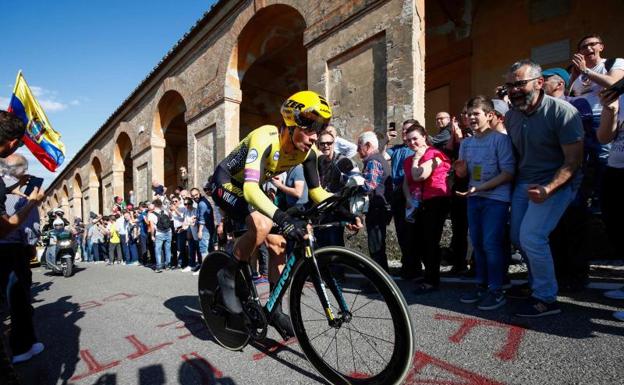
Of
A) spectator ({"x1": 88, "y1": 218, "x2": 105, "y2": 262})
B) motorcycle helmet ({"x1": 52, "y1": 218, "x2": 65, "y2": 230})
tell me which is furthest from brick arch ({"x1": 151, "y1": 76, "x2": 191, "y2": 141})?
motorcycle helmet ({"x1": 52, "y1": 218, "x2": 65, "y2": 230})

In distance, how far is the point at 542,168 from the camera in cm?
289

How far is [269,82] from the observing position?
1620 cm

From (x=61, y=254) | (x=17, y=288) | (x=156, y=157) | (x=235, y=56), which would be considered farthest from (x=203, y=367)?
(x=156, y=157)

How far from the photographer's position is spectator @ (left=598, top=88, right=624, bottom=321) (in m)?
2.61

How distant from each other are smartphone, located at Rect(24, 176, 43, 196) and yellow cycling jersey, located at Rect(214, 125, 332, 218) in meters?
1.64

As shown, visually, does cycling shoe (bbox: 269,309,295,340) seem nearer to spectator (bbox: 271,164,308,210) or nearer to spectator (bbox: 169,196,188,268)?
spectator (bbox: 271,164,308,210)

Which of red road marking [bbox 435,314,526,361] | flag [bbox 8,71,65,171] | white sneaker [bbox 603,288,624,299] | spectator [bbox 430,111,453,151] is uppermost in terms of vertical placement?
flag [bbox 8,71,65,171]

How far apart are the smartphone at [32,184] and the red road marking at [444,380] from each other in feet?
11.2

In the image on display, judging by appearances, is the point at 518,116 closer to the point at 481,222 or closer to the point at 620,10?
the point at 481,222

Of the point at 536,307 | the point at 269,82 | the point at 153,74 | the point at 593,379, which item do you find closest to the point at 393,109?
the point at 536,307

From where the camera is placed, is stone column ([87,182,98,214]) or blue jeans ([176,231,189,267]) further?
stone column ([87,182,98,214])

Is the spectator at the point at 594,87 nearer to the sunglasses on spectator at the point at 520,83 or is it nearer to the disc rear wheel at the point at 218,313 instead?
the sunglasses on spectator at the point at 520,83

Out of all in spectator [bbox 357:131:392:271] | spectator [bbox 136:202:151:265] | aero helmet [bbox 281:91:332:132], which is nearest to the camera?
aero helmet [bbox 281:91:332:132]

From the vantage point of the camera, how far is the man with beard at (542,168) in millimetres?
2639
